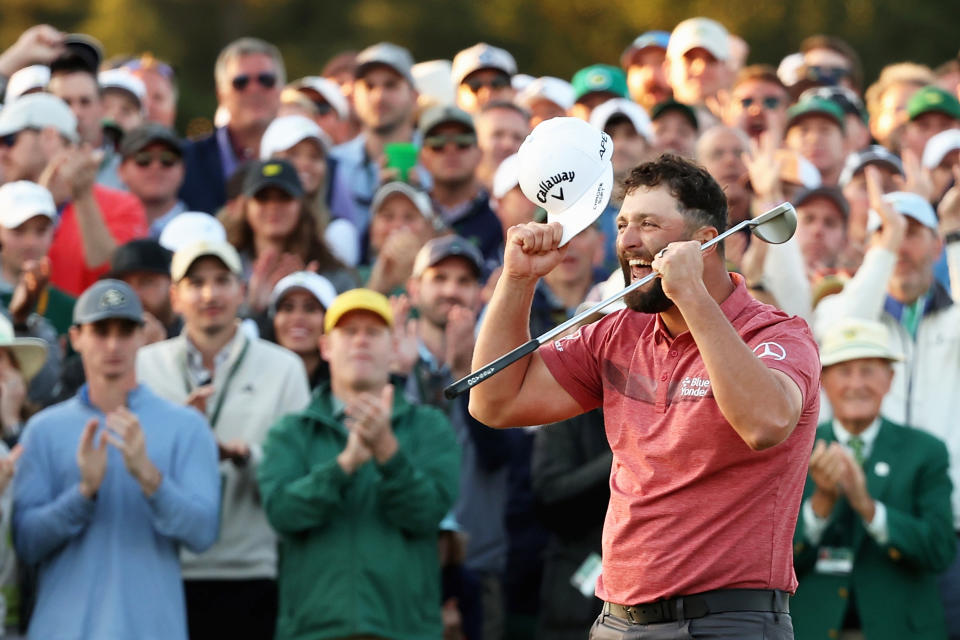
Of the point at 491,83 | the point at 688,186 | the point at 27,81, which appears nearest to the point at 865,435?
the point at 688,186

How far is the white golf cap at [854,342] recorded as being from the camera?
939cm

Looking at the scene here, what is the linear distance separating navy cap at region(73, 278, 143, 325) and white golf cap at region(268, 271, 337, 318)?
1.29m

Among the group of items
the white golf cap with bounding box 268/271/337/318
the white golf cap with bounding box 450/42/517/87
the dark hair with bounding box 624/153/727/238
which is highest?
the white golf cap with bounding box 450/42/517/87

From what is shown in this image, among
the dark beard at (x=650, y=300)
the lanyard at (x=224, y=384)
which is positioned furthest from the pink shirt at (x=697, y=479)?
the lanyard at (x=224, y=384)

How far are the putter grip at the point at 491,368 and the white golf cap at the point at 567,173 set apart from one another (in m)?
0.38

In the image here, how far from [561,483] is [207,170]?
4650 millimetres

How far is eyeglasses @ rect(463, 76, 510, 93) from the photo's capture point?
1460 centimetres

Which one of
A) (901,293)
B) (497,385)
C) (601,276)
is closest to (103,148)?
(601,276)

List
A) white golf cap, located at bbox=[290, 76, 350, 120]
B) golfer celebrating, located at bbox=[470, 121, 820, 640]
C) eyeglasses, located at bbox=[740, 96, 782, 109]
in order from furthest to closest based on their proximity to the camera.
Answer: white golf cap, located at bbox=[290, 76, 350, 120], eyeglasses, located at bbox=[740, 96, 782, 109], golfer celebrating, located at bbox=[470, 121, 820, 640]

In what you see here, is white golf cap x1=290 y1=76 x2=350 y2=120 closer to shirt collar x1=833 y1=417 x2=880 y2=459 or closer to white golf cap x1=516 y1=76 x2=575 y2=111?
white golf cap x1=516 y1=76 x2=575 y2=111

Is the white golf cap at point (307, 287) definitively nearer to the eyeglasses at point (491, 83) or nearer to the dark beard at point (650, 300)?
the dark beard at point (650, 300)

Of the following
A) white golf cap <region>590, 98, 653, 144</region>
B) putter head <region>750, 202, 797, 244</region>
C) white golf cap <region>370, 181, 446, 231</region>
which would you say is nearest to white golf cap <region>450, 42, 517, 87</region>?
white golf cap <region>590, 98, 653, 144</region>

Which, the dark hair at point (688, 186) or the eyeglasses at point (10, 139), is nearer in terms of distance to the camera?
the dark hair at point (688, 186)

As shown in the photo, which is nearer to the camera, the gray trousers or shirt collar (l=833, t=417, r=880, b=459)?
the gray trousers
